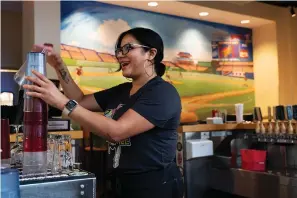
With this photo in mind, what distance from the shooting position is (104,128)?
1.10 meters

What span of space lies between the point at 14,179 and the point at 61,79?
806mm

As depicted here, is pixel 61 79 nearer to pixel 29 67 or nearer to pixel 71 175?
pixel 29 67

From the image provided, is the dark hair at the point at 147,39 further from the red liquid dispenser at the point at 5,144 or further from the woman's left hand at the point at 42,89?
the red liquid dispenser at the point at 5,144

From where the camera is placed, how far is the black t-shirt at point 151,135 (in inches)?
50.0

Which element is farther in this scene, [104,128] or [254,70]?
[254,70]

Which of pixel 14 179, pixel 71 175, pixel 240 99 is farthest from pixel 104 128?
pixel 240 99

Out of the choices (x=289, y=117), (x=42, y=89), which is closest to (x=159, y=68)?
(x=42, y=89)

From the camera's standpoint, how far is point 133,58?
4.60 ft

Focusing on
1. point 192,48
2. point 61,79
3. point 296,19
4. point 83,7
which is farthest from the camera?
point 296,19

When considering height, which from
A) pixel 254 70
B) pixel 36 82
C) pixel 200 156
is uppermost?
pixel 254 70

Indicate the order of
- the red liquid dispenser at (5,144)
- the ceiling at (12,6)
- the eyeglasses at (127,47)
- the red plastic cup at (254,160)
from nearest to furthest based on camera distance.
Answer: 1. the red liquid dispenser at (5,144)
2. the eyeglasses at (127,47)
3. the red plastic cup at (254,160)
4. the ceiling at (12,6)

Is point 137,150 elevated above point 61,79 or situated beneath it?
situated beneath

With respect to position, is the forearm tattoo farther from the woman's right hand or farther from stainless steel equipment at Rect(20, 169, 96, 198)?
stainless steel equipment at Rect(20, 169, 96, 198)

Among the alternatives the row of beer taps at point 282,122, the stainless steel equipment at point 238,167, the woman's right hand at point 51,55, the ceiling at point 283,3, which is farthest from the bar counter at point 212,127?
the ceiling at point 283,3
